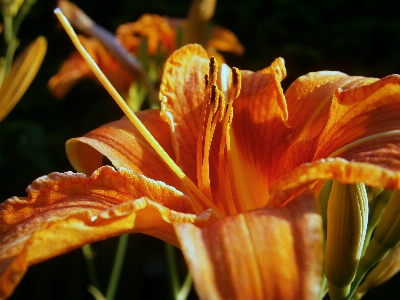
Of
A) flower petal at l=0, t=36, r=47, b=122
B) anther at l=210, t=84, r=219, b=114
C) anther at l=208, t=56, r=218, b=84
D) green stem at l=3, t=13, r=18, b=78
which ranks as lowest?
anther at l=210, t=84, r=219, b=114

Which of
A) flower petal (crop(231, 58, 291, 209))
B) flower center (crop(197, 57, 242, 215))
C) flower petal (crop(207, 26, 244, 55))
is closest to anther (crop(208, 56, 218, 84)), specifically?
flower center (crop(197, 57, 242, 215))

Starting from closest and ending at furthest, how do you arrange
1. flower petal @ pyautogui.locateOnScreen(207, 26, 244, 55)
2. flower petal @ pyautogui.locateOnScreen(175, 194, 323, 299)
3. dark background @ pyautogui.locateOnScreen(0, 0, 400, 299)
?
flower petal @ pyautogui.locateOnScreen(175, 194, 323, 299)
flower petal @ pyautogui.locateOnScreen(207, 26, 244, 55)
dark background @ pyautogui.locateOnScreen(0, 0, 400, 299)

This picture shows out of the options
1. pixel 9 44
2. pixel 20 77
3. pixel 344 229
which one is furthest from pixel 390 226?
pixel 9 44

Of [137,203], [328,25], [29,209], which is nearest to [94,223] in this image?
[137,203]

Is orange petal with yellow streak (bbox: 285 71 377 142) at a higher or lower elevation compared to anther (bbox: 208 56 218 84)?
lower

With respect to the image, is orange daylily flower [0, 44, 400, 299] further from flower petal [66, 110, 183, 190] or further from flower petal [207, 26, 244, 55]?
flower petal [207, 26, 244, 55]

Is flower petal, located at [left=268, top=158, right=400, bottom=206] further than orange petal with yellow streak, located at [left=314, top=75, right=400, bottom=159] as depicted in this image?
No

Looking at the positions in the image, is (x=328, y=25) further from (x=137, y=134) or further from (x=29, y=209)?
(x=29, y=209)
